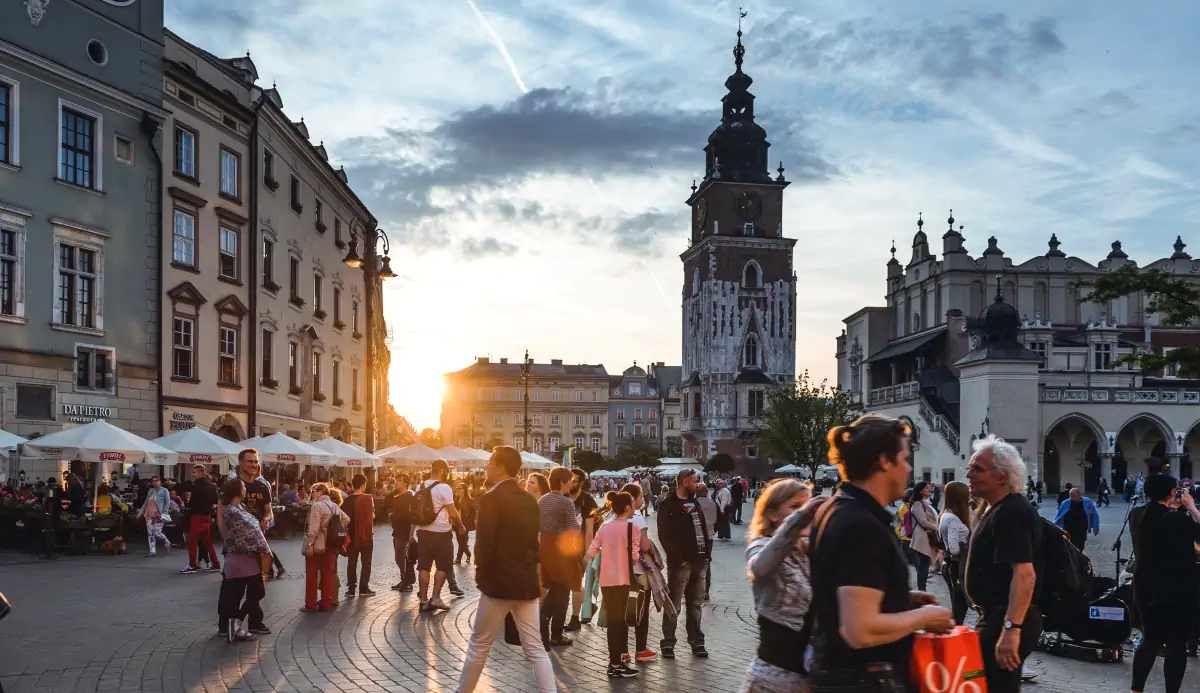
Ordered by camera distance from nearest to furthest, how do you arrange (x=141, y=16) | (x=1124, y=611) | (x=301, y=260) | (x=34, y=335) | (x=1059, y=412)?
1. (x=1124, y=611)
2. (x=34, y=335)
3. (x=141, y=16)
4. (x=301, y=260)
5. (x=1059, y=412)

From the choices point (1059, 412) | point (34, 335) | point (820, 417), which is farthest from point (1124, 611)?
point (820, 417)

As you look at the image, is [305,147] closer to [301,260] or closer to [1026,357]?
[301,260]

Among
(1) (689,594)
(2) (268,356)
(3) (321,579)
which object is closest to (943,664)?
(1) (689,594)

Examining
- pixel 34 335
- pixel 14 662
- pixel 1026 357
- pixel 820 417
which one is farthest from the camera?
pixel 820 417

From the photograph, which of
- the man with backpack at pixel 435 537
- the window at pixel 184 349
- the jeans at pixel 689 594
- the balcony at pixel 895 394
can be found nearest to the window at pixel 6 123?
the window at pixel 184 349

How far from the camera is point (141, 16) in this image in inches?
1169

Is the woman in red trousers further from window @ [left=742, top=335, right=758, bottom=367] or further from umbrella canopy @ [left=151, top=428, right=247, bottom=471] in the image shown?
window @ [left=742, top=335, right=758, bottom=367]

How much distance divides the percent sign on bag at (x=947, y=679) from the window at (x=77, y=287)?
1059 inches

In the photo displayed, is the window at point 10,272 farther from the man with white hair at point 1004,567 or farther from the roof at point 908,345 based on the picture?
the roof at point 908,345

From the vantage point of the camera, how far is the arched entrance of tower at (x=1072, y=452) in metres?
55.8

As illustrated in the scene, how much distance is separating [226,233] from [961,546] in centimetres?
2715

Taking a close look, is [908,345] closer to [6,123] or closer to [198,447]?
[198,447]

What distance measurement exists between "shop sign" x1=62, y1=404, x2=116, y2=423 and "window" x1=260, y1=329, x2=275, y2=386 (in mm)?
8384

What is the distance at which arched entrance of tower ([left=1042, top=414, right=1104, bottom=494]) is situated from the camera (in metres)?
55.8
